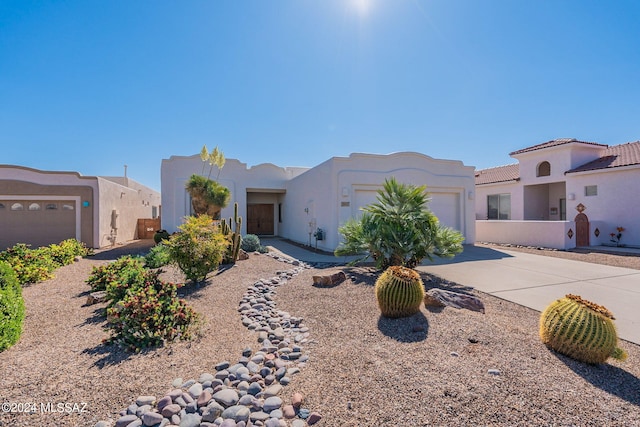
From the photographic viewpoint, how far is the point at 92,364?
348cm

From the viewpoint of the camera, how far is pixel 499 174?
72.8 feet

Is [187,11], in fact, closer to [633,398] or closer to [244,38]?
[244,38]

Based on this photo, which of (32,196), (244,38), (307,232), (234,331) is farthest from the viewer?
(307,232)

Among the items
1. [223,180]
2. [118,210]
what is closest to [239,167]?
[223,180]

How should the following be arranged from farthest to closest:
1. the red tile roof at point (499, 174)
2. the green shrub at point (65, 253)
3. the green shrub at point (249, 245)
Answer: the red tile roof at point (499, 174)
the green shrub at point (249, 245)
the green shrub at point (65, 253)

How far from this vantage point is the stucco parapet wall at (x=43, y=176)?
1336 centimetres

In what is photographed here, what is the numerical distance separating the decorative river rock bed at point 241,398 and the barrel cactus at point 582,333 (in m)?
2.79

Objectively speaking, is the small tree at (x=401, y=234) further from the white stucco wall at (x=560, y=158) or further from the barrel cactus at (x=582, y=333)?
the white stucco wall at (x=560, y=158)

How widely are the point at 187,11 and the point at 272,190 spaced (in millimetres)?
11792

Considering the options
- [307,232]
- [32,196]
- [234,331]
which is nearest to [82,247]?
[32,196]

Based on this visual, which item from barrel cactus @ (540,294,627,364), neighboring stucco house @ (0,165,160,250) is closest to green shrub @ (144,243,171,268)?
neighboring stucco house @ (0,165,160,250)

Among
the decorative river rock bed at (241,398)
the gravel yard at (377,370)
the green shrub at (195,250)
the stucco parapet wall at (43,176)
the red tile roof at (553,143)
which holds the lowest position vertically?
the decorative river rock bed at (241,398)

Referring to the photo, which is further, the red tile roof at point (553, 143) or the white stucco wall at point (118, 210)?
the red tile roof at point (553, 143)

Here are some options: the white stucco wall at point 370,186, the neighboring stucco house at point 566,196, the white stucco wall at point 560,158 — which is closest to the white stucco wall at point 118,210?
the white stucco wall at point 370,186
